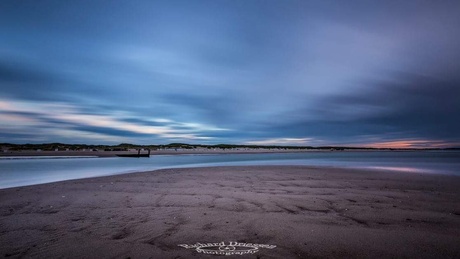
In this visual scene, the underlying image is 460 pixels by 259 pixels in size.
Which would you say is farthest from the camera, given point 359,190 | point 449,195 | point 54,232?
point 359,190

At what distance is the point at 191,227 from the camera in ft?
20.0

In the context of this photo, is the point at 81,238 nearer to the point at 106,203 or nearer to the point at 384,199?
the point at 106,203

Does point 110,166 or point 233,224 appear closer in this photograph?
point 233,224

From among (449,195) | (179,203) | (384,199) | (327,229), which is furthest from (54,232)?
(449,195)

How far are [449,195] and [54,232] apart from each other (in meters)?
12.5

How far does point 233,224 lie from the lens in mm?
6312

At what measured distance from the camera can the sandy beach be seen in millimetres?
4781

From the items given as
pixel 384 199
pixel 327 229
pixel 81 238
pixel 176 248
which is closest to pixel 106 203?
pixel 81 238

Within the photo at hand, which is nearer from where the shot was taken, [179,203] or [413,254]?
[413,254]

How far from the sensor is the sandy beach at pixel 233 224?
15.7ft

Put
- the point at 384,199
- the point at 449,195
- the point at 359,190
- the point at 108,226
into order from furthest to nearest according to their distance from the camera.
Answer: the point at 359,190 < the point at 449,195 < the point at 384,199 < the point at 108,226

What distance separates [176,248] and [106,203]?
5.00 metres

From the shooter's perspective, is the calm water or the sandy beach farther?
the calm water

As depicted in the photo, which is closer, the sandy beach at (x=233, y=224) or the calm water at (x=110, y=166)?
the sandy beach at (x=233, y=224)
